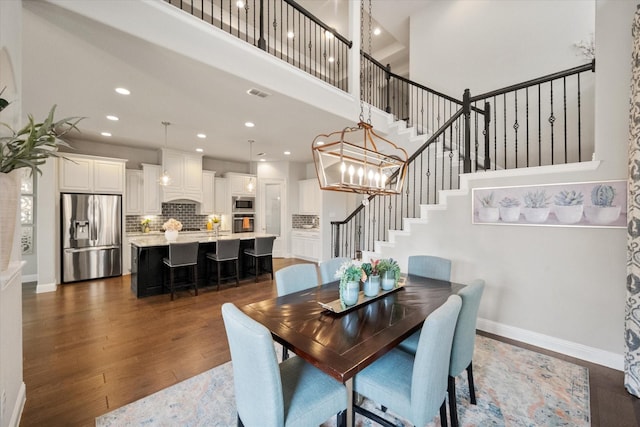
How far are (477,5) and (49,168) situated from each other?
26.8 ft

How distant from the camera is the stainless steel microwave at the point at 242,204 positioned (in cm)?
750

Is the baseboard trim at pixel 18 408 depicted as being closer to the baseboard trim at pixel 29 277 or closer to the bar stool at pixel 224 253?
the bar stool at pixel 224 253

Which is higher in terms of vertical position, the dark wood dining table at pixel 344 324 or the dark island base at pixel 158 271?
the dark wood dining table at pixel 344 324

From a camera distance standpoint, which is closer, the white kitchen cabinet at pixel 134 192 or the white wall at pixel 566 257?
the white wall at pixel 566 257

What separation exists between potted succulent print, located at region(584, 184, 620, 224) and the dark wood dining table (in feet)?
4.76

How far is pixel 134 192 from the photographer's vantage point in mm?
6090

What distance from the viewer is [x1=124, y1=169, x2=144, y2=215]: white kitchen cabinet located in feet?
19.7

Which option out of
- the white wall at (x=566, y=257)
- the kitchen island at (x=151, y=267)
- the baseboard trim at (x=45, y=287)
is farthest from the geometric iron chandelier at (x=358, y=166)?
the baseboard trim at (x=45, y=287)

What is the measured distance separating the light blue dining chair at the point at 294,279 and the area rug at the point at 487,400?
0.89 m

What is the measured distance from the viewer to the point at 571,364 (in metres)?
2.45

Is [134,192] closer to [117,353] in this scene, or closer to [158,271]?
[158,271]

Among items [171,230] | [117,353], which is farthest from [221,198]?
[117,353]

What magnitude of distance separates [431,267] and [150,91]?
3880 millimetres

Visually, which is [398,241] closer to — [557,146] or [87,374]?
[557,146]
